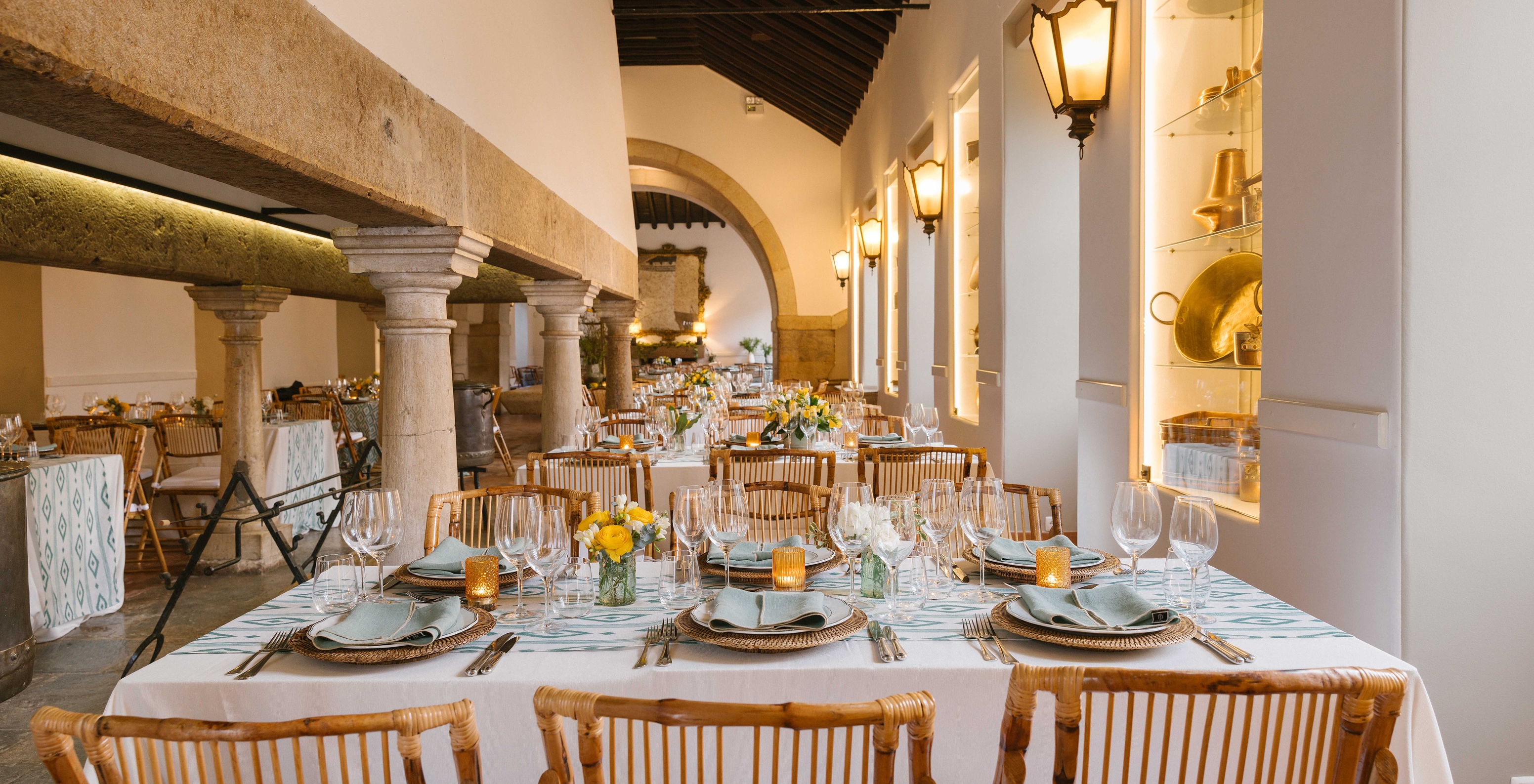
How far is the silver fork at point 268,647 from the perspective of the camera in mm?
1527

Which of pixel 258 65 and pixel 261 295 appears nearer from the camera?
pixel 258 65

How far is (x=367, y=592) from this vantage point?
1.99 m

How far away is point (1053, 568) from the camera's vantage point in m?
1.95

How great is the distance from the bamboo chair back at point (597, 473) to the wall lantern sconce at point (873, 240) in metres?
5.39

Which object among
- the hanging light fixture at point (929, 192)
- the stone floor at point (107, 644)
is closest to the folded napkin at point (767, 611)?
the stone floor at point (107, 644)

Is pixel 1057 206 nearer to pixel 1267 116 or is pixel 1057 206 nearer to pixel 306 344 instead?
pixel 1267 116

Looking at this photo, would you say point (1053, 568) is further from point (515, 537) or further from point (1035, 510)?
point (515, 537)

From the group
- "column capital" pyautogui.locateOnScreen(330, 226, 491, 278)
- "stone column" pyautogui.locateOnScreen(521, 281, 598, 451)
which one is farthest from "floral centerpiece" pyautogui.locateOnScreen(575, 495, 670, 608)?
"stone column" pyautogui.locateOnScreen(521, 281, 598, 451)

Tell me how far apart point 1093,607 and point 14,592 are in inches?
149

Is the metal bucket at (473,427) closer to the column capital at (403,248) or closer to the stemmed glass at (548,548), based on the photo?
the column capital at (403,248)

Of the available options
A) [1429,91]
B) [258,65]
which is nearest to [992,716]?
[1429,91]

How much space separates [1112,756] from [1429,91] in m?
1.47

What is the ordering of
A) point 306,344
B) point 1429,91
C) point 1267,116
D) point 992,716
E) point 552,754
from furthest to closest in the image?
point 306,344 → point 1267,116 → point 1429,91 → point 992,716 → point 552,754

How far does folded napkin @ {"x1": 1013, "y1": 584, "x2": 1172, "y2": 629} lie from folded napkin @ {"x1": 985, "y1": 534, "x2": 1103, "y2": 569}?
0.97ft
